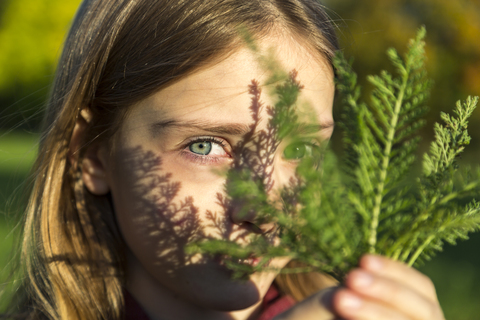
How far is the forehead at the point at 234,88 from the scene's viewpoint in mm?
1619

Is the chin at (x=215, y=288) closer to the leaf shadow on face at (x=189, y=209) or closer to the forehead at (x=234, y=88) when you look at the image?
the leaf shadow on face at (x=189, y=209)

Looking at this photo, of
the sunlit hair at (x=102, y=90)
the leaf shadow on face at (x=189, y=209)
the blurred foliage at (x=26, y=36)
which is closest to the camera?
the leaf shadow on face at (x=189, y=209)

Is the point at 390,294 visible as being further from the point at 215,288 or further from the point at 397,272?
the point at 215,288

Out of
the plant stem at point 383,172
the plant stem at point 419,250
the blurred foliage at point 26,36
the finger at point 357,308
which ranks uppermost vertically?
the blurred foliage at point 26,36

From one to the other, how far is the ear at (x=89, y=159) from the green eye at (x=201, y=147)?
0.55m

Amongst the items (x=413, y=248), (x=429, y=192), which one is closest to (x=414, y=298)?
(x=413, y=248)

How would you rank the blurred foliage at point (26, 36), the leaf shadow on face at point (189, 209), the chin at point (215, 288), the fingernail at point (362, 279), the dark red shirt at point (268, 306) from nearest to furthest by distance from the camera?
the fingernail at point (362, 279)
the leaf shadow on face at point (189, 209)
the chin at point (215, 288)
the dark red shirt at point (268, 306)
the blurred foliage at point (26, 36)

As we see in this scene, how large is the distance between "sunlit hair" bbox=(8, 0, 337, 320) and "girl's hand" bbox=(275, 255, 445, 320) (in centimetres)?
111

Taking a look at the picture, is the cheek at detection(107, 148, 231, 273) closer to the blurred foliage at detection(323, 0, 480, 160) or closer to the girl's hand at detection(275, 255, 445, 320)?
Result: the girl's hand at detection(275, 255, 445, 320)

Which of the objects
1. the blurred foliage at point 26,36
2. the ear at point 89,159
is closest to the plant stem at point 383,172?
the ear at point 89,159

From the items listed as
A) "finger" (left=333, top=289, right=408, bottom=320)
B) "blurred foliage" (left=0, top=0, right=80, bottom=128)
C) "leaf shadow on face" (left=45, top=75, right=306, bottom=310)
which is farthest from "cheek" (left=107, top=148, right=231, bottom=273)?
"blurred foliage" (left=0, top=0, right=80, bottom=128)

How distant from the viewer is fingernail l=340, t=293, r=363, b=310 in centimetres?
87

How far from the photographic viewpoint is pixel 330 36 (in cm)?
221

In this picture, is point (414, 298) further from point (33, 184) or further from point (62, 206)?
point (33, 184)
